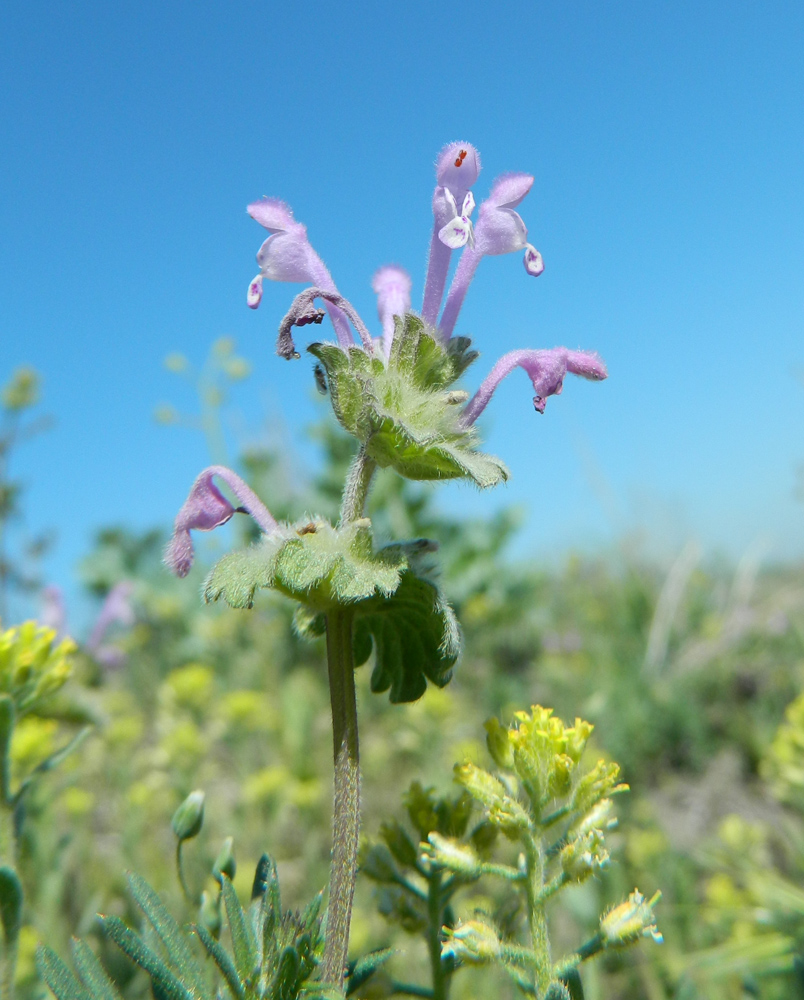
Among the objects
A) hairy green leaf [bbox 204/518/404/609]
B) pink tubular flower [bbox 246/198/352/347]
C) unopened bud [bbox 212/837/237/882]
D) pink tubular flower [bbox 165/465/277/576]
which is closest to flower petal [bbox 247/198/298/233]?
pink tubular flower [bbox 246/198/352/347]

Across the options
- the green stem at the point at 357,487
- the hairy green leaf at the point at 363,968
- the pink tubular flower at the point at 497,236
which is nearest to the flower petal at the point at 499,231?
the pink tubular flower at the point at 497,236

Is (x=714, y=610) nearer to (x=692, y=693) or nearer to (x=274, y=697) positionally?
(x=692, y=693)

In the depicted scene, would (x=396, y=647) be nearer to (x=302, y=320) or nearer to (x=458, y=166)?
(x=302, y=320)

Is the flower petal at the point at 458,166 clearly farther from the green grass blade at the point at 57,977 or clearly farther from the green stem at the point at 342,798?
the green grass blade at the point at 57,977

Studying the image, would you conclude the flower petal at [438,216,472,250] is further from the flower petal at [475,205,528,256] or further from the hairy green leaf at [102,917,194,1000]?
the hairy green leaf at [102,917,194,1000]

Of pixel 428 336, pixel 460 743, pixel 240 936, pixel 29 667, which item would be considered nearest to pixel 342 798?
pixel 240 936

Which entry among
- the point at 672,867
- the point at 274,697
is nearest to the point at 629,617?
the point at 274,697
